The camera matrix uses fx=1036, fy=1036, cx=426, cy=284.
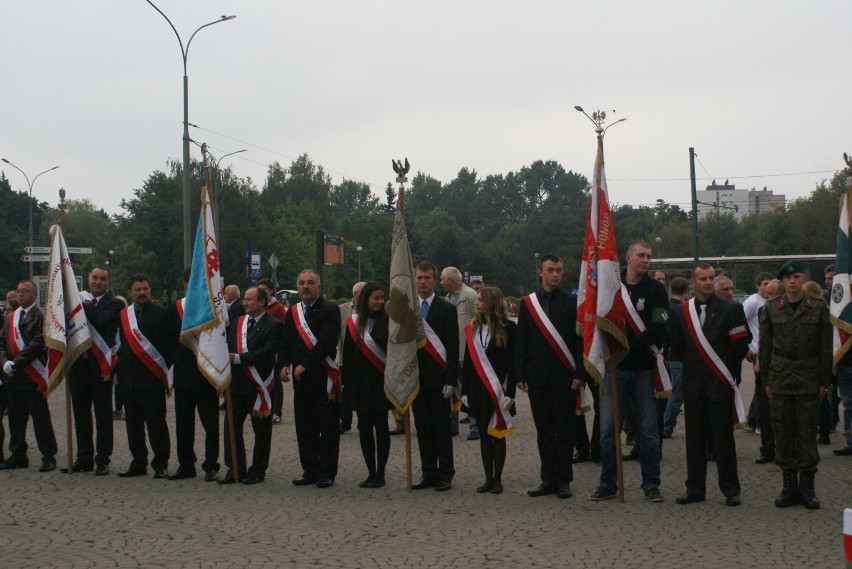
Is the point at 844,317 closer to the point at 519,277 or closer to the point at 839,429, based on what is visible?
the point at 839,429

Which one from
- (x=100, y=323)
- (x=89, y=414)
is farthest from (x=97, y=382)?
(x=100, y=323)

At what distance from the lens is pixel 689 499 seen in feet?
27.9

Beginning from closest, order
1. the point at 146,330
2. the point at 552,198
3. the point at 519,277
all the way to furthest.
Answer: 1. the point at 146,330
2. the point at 519,277
3. the point at 552,198

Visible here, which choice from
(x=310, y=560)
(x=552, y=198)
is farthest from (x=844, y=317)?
(x=552, y=198)

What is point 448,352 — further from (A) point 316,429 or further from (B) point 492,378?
(A) point 316,429

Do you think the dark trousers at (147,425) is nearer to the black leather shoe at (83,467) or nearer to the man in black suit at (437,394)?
the black leather shoe at (83,467)

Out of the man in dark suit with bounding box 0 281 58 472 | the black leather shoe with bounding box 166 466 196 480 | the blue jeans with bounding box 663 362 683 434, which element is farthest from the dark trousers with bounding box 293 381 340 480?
the blue jeans with bounding box 663 362 683 434

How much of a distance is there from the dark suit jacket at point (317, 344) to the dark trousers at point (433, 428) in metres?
0.94

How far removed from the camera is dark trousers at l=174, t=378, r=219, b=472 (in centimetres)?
1023

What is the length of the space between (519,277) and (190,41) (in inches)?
3339

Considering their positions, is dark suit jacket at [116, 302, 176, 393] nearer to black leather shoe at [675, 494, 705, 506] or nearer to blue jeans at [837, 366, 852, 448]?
black leather shoe at [675, 494, 705, 506]

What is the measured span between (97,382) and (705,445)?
6184 millimetres

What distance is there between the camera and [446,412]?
9.66 meters

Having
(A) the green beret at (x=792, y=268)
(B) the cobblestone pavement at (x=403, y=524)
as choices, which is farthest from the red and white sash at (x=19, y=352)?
(A) the green beret at (x=792, y=268)
